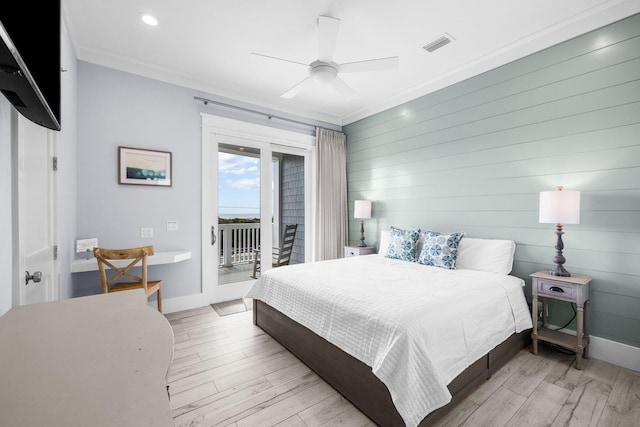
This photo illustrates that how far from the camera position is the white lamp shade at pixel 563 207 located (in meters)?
2.24

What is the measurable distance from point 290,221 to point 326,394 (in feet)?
9.46

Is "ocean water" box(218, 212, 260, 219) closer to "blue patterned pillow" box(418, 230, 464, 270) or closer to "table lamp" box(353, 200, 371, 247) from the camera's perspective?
"table lamp" box(353, 200, 371, 247)

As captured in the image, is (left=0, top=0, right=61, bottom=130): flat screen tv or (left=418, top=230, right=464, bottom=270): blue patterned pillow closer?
(left=0, top=0, right=61, bottom=130): flat screen tv

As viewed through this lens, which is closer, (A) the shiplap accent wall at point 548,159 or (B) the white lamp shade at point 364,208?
(A) the shiplap accent wall at point 548,159

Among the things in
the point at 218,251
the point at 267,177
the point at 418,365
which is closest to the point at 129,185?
the point at 218,251

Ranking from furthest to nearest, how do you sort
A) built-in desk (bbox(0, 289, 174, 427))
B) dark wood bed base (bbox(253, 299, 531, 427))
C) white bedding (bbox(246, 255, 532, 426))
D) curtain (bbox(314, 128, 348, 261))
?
curtain (bbox(314, 128, 348, 261)), dark wood bed base (bbox(253, 299, 531, 427)), white bedding (bbox(246, 255, 532, 426)), built-in desk (bbox(0, 289, 174, 427))

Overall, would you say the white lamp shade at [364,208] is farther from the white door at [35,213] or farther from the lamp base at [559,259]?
the white door at [35,213]

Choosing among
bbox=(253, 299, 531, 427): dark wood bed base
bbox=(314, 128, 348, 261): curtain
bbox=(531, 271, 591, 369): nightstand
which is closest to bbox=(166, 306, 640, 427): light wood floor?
bbox=(253, 299, 531, 427): dark wood bed base

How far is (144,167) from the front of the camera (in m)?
3.26

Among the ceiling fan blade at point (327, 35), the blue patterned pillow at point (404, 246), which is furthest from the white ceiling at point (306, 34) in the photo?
the blue patterned pillow at point (404, 246)

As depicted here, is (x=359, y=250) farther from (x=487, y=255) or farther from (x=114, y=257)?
(x=114, y=257)

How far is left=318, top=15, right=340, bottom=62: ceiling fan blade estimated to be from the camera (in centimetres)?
223

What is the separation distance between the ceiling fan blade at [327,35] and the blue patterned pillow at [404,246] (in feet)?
6.96

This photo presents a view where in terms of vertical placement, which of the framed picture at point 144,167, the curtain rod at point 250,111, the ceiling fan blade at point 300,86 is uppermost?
the curtain rod at point 250,111
